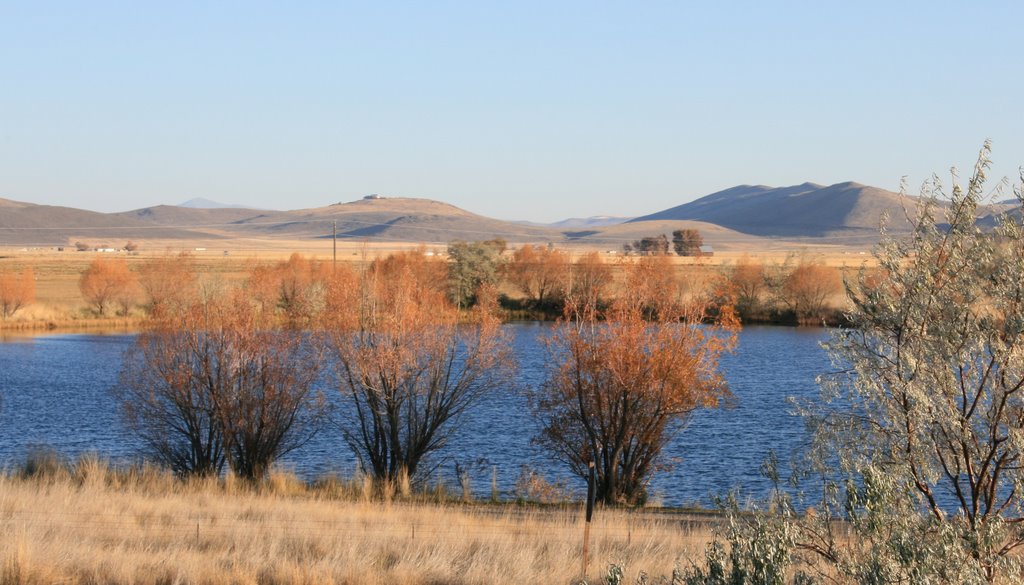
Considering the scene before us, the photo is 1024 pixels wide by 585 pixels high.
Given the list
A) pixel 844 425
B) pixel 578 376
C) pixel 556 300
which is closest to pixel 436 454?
pixel 578 376

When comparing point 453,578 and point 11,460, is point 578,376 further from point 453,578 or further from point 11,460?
point 11,460

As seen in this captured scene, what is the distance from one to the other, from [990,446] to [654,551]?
7.55m

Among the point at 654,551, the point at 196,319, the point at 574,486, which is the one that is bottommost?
the point at 574,486

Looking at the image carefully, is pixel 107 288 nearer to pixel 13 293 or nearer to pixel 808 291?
pixel 13 293

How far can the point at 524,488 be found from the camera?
93.7 ft

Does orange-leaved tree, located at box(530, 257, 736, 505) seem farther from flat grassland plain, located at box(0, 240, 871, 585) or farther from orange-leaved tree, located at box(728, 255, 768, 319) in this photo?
orange-leaved tree, located at box(728, 255, 768, 319)

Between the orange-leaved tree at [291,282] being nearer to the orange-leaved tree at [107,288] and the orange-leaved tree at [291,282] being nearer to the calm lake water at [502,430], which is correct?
the calm lake water at [502,430]

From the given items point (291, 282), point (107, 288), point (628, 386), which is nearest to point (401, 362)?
point (628, 386)

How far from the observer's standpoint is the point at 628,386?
1099 inches

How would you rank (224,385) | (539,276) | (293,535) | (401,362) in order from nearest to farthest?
(293,535) < (401,362) < (224,385) < (539,276)

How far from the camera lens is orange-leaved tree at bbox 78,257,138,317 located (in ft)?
263

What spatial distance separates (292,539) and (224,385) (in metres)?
13.0

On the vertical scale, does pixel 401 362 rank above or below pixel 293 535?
above

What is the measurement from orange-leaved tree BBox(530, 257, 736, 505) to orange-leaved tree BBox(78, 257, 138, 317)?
58895 millimetres
